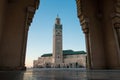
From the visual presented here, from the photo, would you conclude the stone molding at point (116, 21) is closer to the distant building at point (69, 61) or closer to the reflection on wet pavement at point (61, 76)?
the reflection on wet pavement at point (61, 76)

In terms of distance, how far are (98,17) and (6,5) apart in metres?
3.99

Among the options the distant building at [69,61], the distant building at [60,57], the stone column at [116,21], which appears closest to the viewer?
the stone column at [116,21]

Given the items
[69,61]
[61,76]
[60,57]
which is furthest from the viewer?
[69,61]

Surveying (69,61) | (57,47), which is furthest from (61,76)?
(69,61)

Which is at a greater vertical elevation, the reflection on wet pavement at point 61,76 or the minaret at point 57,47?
the minaret at point 57,47

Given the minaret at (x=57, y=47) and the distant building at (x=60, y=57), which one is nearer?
the distant building at (x=60, y=57)

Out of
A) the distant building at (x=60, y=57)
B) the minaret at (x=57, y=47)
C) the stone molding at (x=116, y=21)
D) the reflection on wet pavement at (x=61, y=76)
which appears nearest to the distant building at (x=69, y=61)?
the distant building at (x=60, y=57)

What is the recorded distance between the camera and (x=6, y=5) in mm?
4340

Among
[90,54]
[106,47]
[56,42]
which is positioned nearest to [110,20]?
[106,47]

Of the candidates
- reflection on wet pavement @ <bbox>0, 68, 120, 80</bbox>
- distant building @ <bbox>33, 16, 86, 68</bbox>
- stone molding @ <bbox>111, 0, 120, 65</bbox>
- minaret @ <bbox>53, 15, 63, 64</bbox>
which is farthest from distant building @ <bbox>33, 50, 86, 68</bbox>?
reflection on wet pavement @ <bbox>0, 68, 120, 80</bbox>

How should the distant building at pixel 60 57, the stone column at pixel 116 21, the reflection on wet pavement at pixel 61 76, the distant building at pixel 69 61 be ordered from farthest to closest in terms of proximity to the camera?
the distant building at pixel 60 57 → the distant building at pixel 69 61 → the stone column at pixel 116 21 → the reflection on wet pavement at pixel 61 76

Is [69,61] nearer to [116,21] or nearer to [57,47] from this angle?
[57,47]

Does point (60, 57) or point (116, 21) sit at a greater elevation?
point (116, 21)

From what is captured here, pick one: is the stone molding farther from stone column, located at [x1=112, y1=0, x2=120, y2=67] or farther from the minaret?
the minaret
